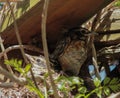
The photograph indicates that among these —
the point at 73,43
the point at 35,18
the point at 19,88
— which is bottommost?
the point at 19,88

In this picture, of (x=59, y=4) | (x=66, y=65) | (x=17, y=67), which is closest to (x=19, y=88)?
(x=66, y=65)

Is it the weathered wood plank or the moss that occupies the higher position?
the moss

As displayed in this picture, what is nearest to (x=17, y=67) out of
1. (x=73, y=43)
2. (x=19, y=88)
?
(x=19, y=88)

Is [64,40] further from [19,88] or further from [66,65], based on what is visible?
[19,88]

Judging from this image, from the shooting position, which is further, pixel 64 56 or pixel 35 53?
pixel 35 53

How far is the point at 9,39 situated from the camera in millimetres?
1487

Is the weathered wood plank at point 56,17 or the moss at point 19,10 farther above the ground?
the moss at point 19,10

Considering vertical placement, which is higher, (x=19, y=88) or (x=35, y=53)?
(x=35, y=53)

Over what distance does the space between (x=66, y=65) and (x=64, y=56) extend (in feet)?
0.10

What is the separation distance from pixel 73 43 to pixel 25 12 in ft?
0.63

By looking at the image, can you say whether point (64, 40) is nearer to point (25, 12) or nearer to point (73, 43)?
point (73, 43)

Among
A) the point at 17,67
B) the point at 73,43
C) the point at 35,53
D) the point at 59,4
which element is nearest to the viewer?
the point at 17,67

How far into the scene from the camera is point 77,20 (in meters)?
1.43

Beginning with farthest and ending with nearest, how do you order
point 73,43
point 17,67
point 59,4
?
point 73,43 < point 59,4 < point 17,67
